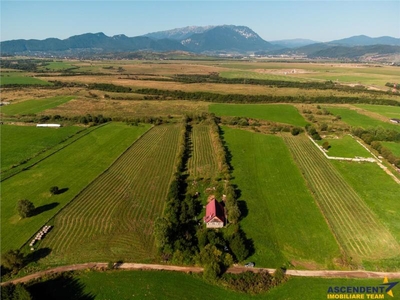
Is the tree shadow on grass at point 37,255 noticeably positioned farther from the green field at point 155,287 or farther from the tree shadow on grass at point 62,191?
the tree shadow on grass at point 62,191

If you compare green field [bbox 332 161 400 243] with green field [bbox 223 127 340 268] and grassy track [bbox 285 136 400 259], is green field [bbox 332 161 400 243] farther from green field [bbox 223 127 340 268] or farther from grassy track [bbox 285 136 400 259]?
green field [bbox 223 127 340 268]

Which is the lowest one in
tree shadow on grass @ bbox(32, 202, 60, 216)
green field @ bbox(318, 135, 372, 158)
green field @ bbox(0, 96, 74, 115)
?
tree shadow on grass @ bbox(32, 202, 60, 216)

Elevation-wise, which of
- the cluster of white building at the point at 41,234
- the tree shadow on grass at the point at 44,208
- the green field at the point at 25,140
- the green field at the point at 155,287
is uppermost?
the green field at the point at 25,140

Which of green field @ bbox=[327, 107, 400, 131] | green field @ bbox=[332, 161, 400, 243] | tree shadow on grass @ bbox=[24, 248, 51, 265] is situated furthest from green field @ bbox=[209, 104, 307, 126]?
tree shadow on grass @ bbox=[24, 248, 51, 265]

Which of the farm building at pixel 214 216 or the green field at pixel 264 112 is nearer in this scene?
the farm building at pixel 214 216

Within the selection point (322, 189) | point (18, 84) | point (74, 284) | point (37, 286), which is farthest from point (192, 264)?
point (18, 84)

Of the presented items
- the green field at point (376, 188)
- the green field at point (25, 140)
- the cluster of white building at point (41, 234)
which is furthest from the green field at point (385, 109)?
the cluster of white building at point (41, 234)

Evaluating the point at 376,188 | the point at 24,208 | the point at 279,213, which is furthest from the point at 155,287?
the point at 376,188
